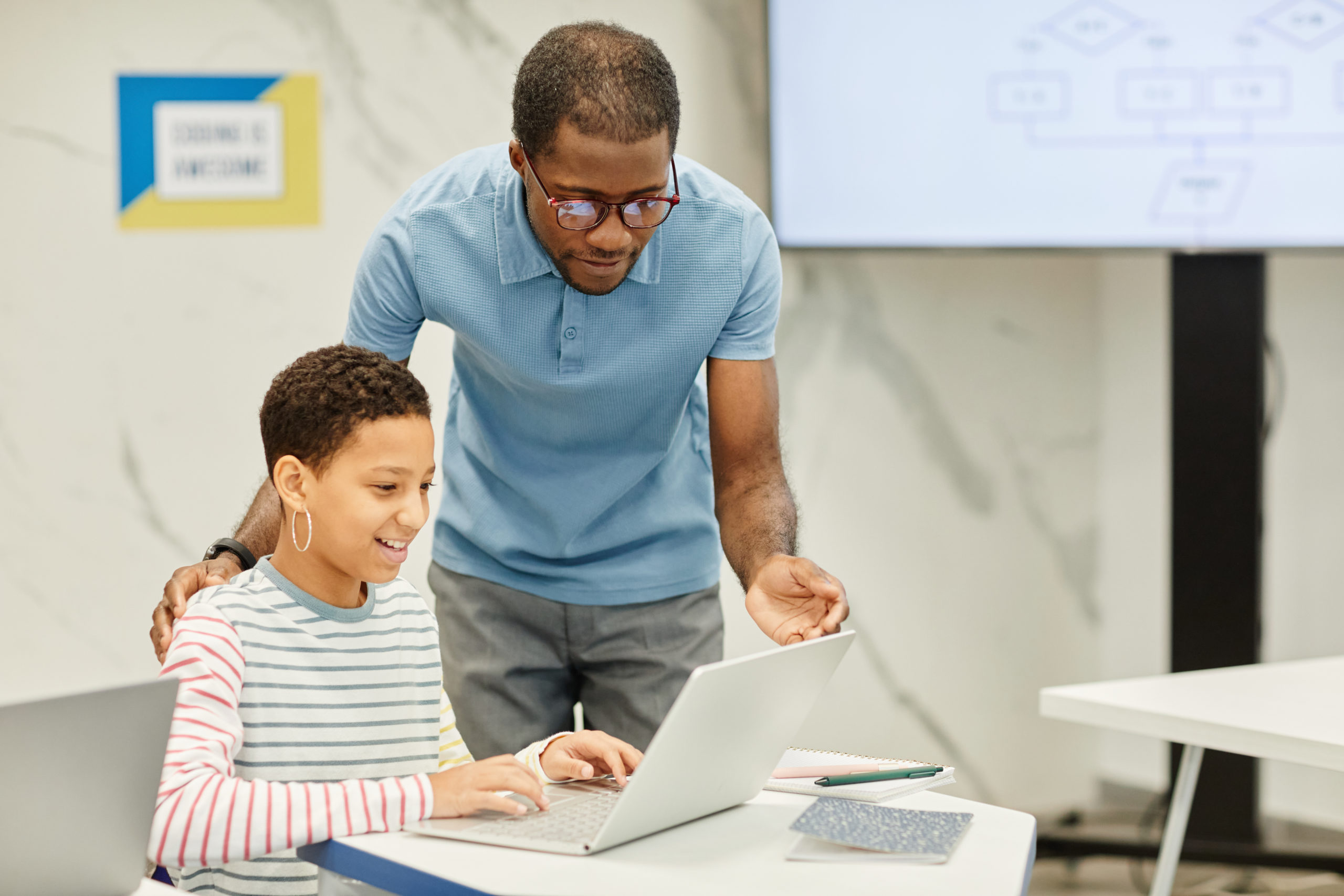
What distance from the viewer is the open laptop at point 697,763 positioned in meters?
0.92

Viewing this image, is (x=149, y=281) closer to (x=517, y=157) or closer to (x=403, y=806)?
(x=517, y=157)

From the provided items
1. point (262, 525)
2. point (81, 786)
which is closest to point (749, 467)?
point (262, 525)

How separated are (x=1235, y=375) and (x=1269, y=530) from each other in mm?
458

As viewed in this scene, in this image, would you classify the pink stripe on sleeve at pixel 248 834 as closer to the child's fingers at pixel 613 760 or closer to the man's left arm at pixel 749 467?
the child's fingers at pixel 613 760

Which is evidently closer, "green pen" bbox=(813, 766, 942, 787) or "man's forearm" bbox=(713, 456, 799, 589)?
"green pen" bbox=(813, 766, 942, 787)

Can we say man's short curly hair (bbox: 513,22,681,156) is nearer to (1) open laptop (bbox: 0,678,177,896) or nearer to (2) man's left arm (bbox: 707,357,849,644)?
(2) man's left arm (bbox: 707,357,849,644)

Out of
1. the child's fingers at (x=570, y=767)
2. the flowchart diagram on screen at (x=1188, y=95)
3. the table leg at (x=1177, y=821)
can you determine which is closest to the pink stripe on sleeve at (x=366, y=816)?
the child's fingers at (x=570, y=767)

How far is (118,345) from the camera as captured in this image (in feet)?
7.68

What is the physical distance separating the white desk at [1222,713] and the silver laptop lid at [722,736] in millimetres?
669

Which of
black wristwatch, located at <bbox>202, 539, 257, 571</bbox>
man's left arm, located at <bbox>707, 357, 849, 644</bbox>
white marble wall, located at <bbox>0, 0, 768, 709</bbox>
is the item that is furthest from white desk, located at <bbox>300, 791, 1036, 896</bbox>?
white marble wall, located at <bbox>0, 0, 768, 709</bbox>

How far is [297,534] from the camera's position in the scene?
1145 millimetres

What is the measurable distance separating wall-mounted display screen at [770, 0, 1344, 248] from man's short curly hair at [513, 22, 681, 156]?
1.05 m

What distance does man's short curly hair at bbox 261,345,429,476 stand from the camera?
1150 millimetres

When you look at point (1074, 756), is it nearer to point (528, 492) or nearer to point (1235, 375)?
point (1235, 375)
